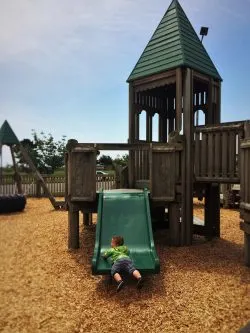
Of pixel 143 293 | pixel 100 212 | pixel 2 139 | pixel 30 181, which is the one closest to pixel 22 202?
pixel 2 139

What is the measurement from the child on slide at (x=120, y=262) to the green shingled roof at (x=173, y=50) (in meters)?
4.64

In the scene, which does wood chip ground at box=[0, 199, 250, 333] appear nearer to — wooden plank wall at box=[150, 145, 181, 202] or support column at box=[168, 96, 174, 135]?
wooden plank wall at box=[150, 145, 181, 202]

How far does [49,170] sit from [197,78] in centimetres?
2836

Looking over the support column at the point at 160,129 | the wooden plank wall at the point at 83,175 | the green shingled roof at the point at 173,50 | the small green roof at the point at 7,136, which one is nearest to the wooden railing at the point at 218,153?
the green shingled roof at the point at 173,50

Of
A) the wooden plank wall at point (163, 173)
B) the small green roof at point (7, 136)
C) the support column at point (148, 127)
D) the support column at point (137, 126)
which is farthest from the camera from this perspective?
the small green roof at point (7, 136)

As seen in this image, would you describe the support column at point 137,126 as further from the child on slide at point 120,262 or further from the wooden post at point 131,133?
the child on slide at point 120,262

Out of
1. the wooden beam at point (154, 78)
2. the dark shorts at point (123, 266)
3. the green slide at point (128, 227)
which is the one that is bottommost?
the dark shorts at point (123, 266)

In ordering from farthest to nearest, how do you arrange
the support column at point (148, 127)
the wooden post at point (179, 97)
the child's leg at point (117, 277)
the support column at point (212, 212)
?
the support column at point (148, 127), the support column at point (212, 212), the wooden post at point (179, 97), the child's leg at point (117, 277)

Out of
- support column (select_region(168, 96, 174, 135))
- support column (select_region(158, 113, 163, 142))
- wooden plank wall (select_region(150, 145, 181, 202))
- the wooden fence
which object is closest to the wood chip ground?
wooden plank wall (select_region(150, 145, 181, 202))

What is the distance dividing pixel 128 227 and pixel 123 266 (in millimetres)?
1301

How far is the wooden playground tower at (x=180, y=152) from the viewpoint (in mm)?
7160

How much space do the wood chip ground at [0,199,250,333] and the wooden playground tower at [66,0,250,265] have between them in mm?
761

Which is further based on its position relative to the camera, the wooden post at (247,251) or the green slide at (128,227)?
the wooden post at (247,251)

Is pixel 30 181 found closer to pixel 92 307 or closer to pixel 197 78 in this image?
pixel 197 78
